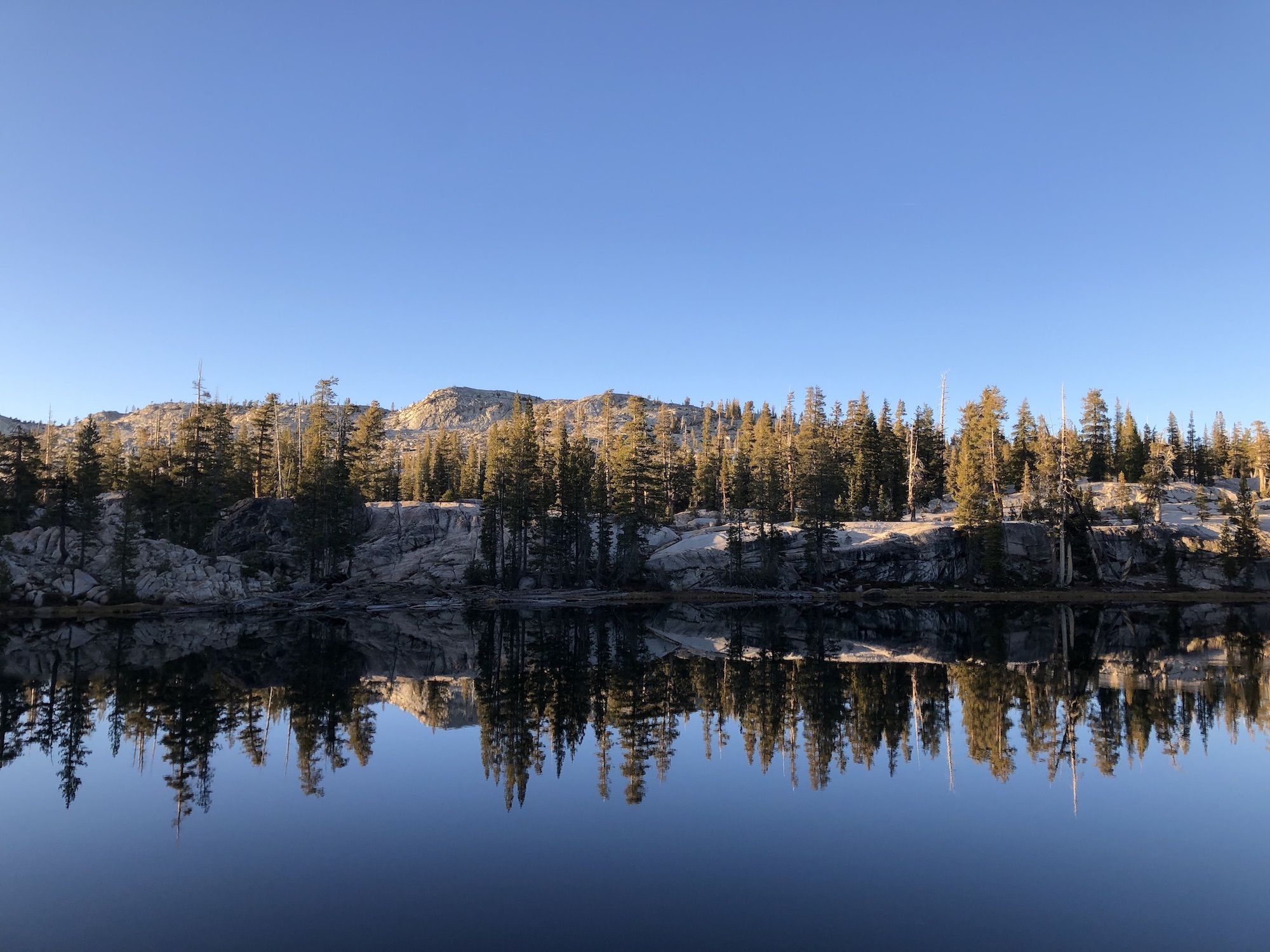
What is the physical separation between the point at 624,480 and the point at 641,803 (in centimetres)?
6662

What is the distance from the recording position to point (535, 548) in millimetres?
78438

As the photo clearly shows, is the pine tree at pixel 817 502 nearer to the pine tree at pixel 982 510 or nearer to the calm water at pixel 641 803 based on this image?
the pine tree at pixel 982 510

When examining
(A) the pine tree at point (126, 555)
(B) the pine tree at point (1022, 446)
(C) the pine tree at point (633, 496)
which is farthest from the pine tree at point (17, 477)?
(B) the pine tree at point (1022, 446)

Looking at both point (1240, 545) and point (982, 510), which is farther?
point (982, 510)

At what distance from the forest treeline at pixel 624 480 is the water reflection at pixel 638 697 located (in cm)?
2508

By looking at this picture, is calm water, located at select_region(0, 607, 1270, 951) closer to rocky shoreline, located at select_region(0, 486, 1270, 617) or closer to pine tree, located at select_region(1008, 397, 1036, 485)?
rocky shoreline, located at select_region(0, 486, 1270, 617)

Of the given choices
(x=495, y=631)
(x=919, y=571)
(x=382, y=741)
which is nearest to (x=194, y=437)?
(x=495, y=631)

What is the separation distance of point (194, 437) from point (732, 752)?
82379 mm

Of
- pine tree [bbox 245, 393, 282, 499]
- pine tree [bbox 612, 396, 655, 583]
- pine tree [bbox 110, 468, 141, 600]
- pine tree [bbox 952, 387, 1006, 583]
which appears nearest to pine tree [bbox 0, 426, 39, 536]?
pine tree [bbox 110, 468, 141, 600]

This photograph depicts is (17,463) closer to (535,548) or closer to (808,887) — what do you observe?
(535,548)

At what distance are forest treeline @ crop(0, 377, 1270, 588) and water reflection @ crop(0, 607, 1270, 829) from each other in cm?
2508

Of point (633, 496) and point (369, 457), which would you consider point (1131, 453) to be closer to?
point (633, 496)

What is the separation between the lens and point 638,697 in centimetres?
2995

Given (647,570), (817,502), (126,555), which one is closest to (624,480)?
(647,570)
